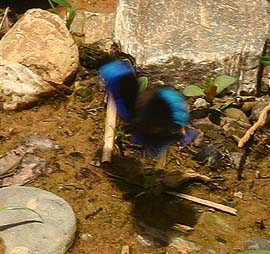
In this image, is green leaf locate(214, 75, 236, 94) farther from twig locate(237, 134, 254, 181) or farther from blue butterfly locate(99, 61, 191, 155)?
blue butterfly locate(99, 61, 191, 155)

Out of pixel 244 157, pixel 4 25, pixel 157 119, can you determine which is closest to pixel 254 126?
pixel 244 157

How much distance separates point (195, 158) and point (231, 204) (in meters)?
0.28

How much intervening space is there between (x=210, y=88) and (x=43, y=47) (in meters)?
0.80

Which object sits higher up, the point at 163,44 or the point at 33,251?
the point at 163,44

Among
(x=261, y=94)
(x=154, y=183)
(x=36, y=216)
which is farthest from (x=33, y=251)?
(x=261, y=94)

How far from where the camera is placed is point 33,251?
2.62 m

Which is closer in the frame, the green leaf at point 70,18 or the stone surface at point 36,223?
the stone surface at point 36,223

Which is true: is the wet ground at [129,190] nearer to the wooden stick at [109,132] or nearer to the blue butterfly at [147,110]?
the wooden stick at [109,132]

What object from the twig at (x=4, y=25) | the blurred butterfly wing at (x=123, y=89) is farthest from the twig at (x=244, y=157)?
the twig at (x=4, y=25)

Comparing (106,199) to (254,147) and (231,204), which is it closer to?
(231,204)

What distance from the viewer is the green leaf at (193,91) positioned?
329 centimetres

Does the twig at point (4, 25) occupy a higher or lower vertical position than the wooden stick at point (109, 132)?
higher

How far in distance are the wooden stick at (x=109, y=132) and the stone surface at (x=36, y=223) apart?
34 centimetres

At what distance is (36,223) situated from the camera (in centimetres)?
272
